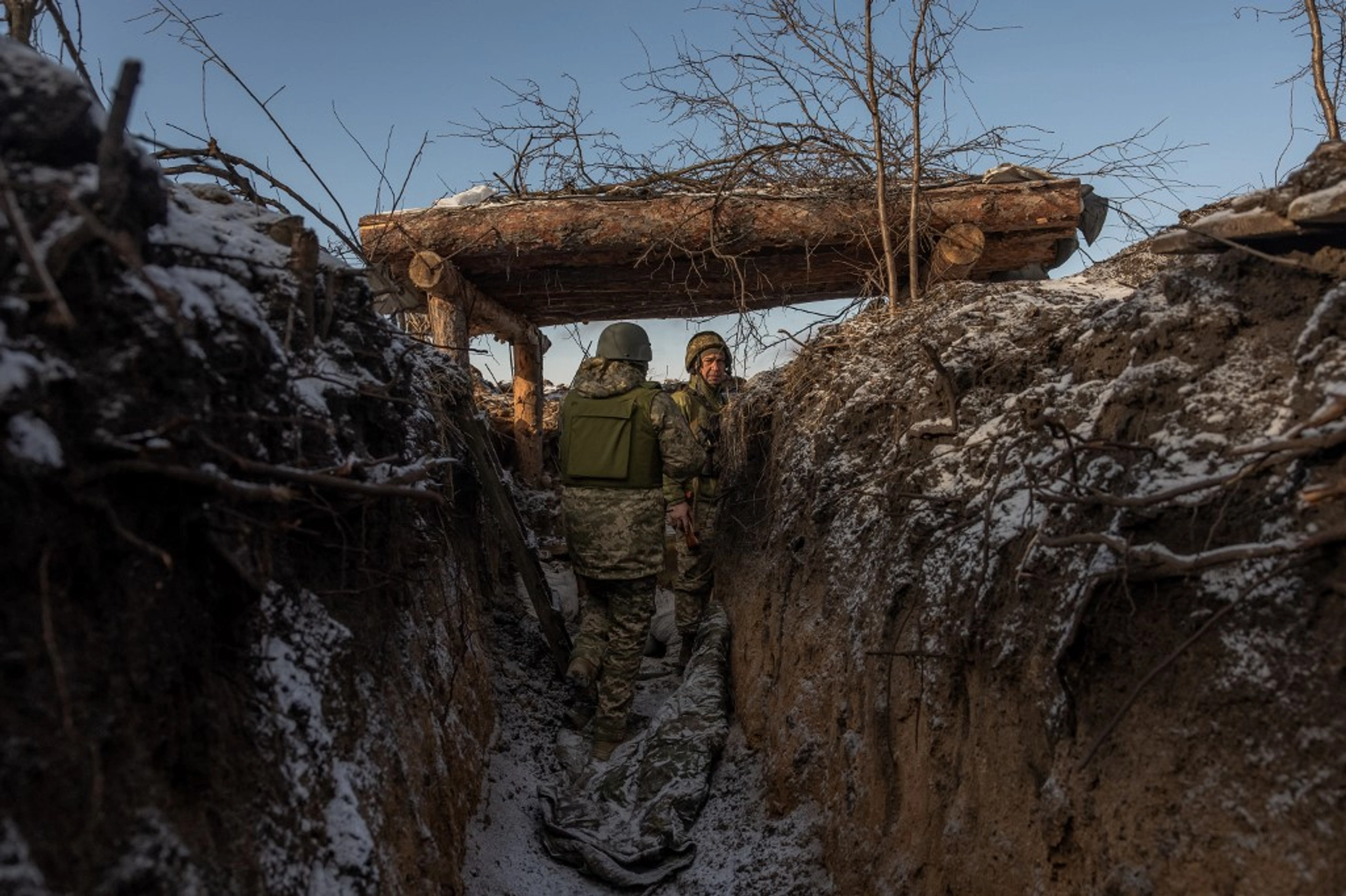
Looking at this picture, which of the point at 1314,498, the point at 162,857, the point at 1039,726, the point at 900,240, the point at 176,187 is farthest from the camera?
the point at 900,240

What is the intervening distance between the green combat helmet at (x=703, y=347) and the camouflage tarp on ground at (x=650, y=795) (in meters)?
2.37

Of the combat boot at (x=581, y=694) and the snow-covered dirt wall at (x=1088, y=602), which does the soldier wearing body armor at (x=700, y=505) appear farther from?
the snow-covered dirt wall at (x=1088, y=602)

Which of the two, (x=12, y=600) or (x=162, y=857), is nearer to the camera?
(x=12, y=600)

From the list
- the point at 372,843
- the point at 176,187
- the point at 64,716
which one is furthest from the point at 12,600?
the point at 176,187

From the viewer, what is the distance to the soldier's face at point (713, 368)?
7.05 m

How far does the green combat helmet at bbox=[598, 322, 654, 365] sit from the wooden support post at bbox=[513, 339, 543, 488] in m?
2.20

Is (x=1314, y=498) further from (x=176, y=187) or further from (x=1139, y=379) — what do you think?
(x=176, y=187)

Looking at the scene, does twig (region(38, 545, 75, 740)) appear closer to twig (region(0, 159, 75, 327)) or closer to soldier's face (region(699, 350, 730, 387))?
twig (region(0, 159, 75, 327))

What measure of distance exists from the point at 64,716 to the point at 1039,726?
7.36 feet

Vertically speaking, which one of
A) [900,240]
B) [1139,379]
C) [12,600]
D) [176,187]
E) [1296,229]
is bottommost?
[12,600]

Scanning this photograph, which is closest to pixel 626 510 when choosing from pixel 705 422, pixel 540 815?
pixel 705 422

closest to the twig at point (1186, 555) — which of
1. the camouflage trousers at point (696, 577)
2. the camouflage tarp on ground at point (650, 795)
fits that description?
the camouflage tarp on ground at point (650, 795)

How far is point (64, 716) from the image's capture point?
1.54m

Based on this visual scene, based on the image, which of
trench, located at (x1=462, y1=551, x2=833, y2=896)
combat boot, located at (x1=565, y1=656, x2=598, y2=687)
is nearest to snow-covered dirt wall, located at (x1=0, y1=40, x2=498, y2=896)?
trench, located at (x1=462, y1=551, x2=833, y2=896)
